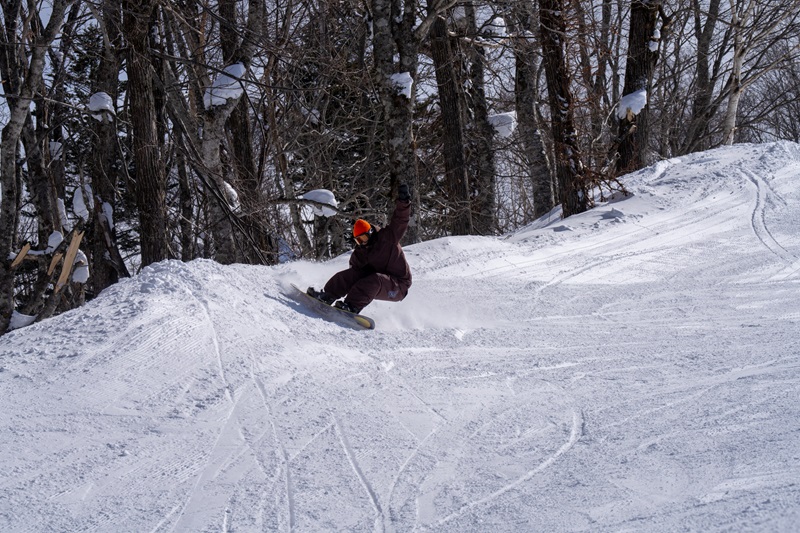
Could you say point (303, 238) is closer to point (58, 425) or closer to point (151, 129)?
point (151, 129)

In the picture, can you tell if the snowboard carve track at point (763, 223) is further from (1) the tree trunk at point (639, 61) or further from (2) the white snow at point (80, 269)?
(2) the white snow at point (80, 269)

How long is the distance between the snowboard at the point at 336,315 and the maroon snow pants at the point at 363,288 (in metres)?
0.16

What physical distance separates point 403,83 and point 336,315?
15.0 feet

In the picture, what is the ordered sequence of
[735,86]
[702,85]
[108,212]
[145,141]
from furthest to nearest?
[702,85] < [735,86] < [108,212] < [145,141]

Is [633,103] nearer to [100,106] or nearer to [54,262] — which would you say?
[100,106]

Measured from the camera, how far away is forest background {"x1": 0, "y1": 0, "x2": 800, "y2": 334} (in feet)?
30.6

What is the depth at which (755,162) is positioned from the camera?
44.9ft

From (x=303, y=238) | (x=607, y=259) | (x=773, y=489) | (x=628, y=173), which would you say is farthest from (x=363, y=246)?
(x=303, y=238)

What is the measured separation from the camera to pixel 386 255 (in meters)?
7.97

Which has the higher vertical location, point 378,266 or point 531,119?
point 531,119

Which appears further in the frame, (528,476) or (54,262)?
(54,262)

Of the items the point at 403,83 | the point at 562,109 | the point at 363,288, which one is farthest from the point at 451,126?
the point at 363,288

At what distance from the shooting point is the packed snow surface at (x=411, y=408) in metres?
→ 3.58

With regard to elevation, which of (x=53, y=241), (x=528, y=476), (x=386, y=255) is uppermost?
(x=53, y=241)
